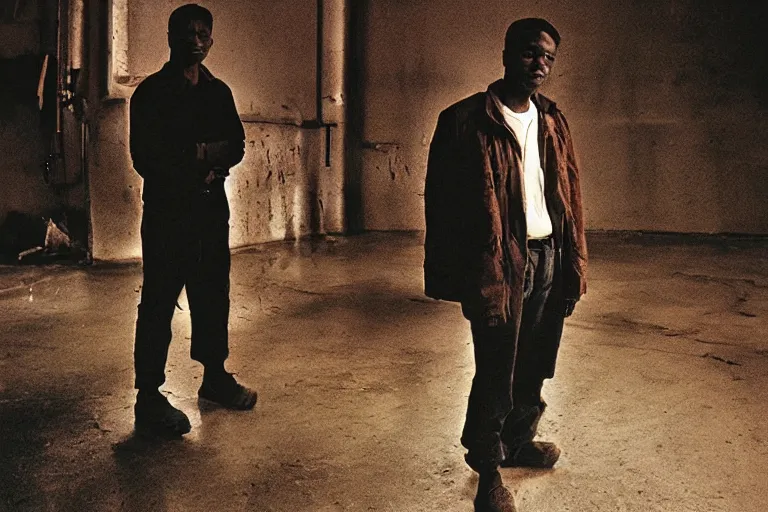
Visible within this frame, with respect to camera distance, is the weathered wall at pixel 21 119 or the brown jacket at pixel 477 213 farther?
the weathered wall at pixel 21 119

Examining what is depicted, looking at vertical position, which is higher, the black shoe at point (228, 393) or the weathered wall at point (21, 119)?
the weathered wall at point (21, 119)

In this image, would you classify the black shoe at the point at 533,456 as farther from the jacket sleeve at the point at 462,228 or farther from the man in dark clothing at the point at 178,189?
the man in dark clothing at the point at 178,189

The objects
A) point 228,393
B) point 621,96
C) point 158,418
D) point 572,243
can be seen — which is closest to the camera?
point 572,243

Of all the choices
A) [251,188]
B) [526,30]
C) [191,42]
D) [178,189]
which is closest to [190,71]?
[191,42]

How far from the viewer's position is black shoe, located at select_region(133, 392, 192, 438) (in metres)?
3.30

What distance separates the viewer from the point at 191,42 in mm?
3223

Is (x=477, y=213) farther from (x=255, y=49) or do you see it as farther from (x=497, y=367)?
(x=255, y=49)

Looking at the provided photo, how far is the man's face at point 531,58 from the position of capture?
8.16ft

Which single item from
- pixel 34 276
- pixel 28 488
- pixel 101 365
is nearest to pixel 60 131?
pixel 34 276

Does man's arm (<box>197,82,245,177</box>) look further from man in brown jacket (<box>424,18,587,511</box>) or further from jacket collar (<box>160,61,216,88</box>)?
man in brown jacket (<box>424,18,587,511</box>)

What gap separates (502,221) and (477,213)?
101mm

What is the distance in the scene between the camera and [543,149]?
268 centimetres

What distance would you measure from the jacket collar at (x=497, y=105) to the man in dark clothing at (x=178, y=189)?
1.33m

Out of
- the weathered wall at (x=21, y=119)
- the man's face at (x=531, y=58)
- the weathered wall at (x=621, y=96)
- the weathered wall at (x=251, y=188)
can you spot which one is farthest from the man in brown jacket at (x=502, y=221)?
the weathered wall at (x=621, y=96)
